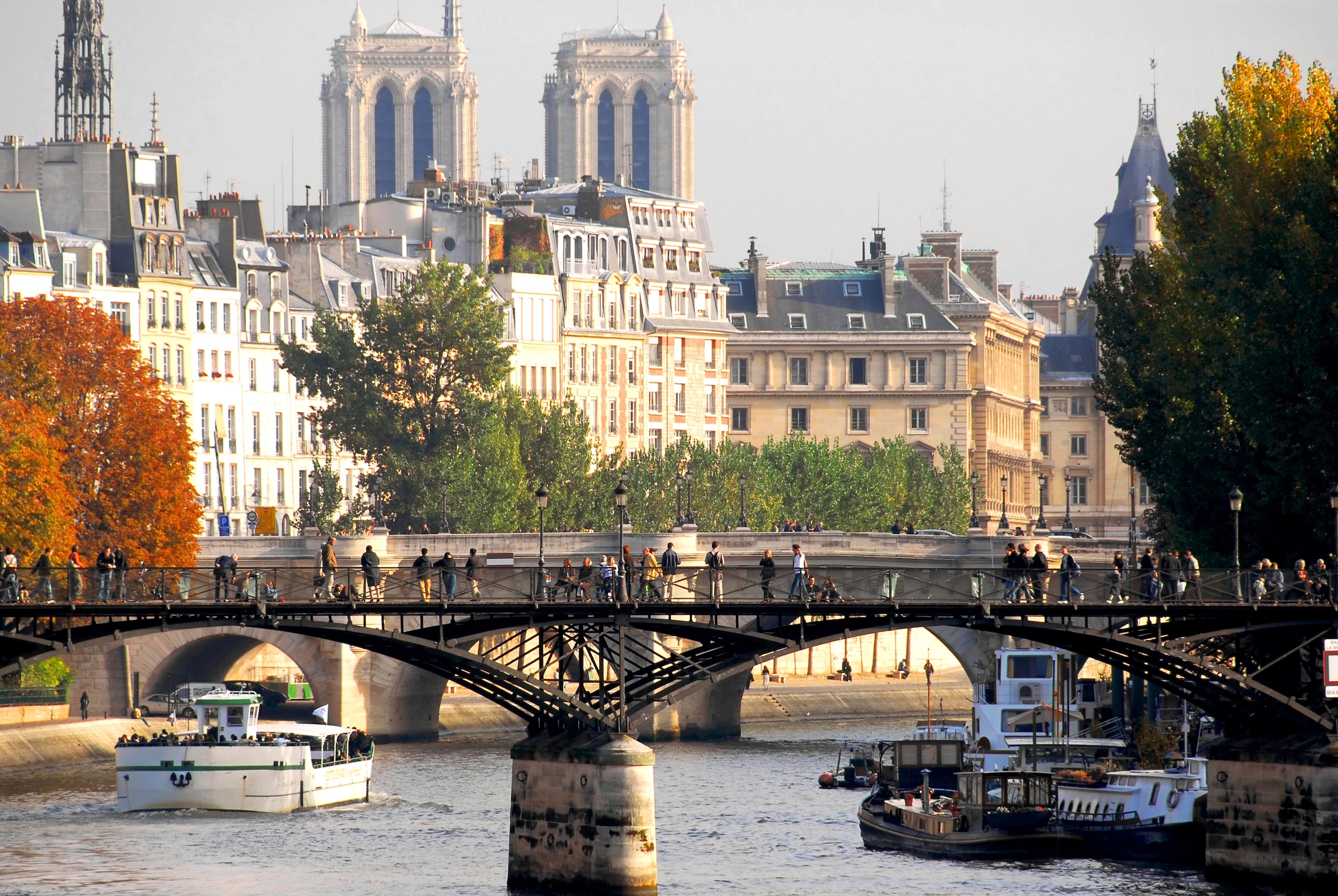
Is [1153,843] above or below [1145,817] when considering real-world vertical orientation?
below

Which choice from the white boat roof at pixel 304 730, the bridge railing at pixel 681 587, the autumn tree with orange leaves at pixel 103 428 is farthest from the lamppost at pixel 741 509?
the bridge railing at pixel 681 587

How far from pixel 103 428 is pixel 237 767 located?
952 inches

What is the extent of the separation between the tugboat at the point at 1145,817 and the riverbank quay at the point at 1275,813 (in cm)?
409

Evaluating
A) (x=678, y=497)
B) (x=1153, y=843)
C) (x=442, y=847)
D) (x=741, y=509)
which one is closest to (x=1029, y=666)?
(x=1153, y=843)

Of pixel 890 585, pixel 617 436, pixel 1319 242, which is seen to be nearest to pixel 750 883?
pixel 890 585

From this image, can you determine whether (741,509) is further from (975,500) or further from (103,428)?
(103,428)

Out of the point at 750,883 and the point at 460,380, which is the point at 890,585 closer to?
the point at 750,883

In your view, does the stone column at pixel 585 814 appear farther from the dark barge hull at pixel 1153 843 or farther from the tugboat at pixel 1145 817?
the tugboat at pixel 1145 817

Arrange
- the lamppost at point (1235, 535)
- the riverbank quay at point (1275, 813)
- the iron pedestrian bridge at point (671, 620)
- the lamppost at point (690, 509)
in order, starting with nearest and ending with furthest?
the iron pedestrian bridge at point (671, 620) → the lamppost at point (1235, 535) → the riverbank quay at point (1275, 813) → the lamppost at point (690, 509)

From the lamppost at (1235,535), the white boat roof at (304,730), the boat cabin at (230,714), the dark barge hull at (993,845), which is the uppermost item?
the lamppost at (1235,535)

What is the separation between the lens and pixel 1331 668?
68438 millimetres

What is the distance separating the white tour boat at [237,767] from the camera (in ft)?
304

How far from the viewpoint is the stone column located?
6675 cm

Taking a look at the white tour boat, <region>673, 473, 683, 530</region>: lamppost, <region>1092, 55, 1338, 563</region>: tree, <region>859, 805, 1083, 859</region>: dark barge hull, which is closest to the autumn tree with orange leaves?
the white tour boat
